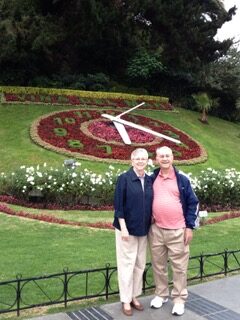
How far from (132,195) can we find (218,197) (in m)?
8.89

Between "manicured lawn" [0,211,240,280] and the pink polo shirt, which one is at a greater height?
the pink polo shirt

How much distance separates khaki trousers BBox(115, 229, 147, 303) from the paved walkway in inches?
8.1

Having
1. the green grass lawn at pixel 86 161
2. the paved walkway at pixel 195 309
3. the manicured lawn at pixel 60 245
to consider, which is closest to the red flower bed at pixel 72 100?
the green grass lawn at pixel 86 161

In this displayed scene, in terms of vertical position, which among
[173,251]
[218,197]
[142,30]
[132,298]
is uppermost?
[142,30]

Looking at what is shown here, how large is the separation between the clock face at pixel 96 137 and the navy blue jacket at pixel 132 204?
38.4ft

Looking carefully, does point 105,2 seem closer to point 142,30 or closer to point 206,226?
point 142,30

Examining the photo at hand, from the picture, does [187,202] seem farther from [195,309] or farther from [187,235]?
[195,309]

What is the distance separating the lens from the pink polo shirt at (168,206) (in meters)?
4.66

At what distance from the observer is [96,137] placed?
18.4 meters

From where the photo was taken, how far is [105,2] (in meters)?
25.7

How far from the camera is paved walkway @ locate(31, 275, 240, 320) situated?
449 centimetres

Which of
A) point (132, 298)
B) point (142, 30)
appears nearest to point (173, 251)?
point (132, 298)

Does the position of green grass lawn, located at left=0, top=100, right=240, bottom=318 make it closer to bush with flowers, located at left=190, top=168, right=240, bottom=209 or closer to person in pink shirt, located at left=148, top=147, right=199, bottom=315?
person in pink shirt, located at left=148, top=147, right=199, bottom=315

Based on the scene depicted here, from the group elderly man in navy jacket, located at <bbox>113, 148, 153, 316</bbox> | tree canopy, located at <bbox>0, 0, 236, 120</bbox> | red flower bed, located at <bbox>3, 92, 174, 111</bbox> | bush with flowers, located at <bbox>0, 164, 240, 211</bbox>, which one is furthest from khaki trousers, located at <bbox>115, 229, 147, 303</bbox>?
tree canopy, located at <bbox>0, 0, 236, 120</bbox>
